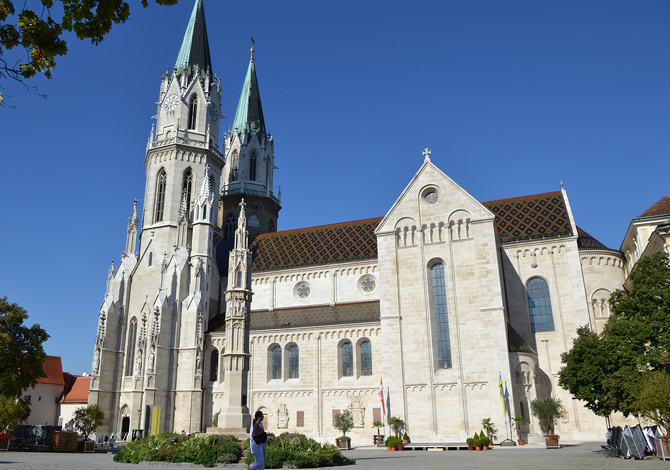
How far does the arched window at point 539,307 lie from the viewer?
35844 mm

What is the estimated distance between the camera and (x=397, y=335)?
34.7m

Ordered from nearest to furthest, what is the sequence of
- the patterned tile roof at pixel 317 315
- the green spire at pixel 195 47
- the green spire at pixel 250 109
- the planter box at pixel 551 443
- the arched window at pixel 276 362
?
1. the planter box at pixel 551 443
2. the patterned tile roof at pixel 317 315
3. the arched window at pixel 276 362
4. the green spire at pixel 195 47
5. the green spire at pixel 250 109

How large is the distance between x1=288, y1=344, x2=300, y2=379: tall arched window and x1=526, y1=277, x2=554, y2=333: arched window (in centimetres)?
1647

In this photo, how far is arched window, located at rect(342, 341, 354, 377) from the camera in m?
37.6

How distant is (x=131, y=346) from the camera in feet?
139

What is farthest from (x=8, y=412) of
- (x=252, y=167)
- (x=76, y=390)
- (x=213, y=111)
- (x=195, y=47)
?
(x=195, y=47)

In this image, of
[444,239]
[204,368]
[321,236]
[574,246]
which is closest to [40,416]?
[204,368]

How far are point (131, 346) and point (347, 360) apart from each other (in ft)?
57.3

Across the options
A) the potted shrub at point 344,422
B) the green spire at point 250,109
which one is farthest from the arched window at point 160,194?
the potted shrub at point 344,422

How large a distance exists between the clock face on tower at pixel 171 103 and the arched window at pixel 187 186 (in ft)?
19.7

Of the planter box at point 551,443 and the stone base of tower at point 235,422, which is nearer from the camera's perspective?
the stone base of tower at point 235,422

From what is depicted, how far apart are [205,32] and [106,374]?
33.1m

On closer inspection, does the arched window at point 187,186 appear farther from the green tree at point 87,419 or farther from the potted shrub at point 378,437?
the potted shrub at point 378,437

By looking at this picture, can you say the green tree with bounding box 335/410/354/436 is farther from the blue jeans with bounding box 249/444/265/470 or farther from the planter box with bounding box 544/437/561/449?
the blue jeans with bounding box 249/444/265/470
